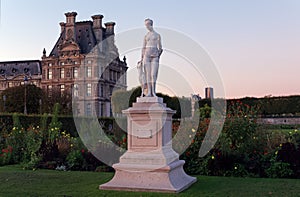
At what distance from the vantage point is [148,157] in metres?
8.17

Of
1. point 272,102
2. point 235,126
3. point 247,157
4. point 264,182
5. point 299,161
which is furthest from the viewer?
point 272,102

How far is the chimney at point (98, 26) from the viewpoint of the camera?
6625 cm

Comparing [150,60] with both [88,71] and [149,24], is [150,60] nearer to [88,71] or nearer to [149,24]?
[149,24]

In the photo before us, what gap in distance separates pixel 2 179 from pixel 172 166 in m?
4.33

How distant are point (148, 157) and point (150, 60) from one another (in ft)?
6.99

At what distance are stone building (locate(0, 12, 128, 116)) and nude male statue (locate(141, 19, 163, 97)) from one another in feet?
173

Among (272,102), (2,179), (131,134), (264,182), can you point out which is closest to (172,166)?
(131,134)

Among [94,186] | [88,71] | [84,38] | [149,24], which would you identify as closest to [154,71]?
[149,24]

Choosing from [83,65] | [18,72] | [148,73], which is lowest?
[148,73]

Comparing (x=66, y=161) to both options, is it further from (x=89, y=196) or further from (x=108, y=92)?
(x=108, y=92)

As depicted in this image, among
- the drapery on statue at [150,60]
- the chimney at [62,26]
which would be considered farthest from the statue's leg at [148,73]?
the chimney at [62,26]

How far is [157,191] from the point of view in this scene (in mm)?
7773

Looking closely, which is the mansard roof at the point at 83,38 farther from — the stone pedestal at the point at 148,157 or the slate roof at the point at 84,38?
the stone pedestal at the point at 148,157

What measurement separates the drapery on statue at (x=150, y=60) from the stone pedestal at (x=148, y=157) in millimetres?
342
